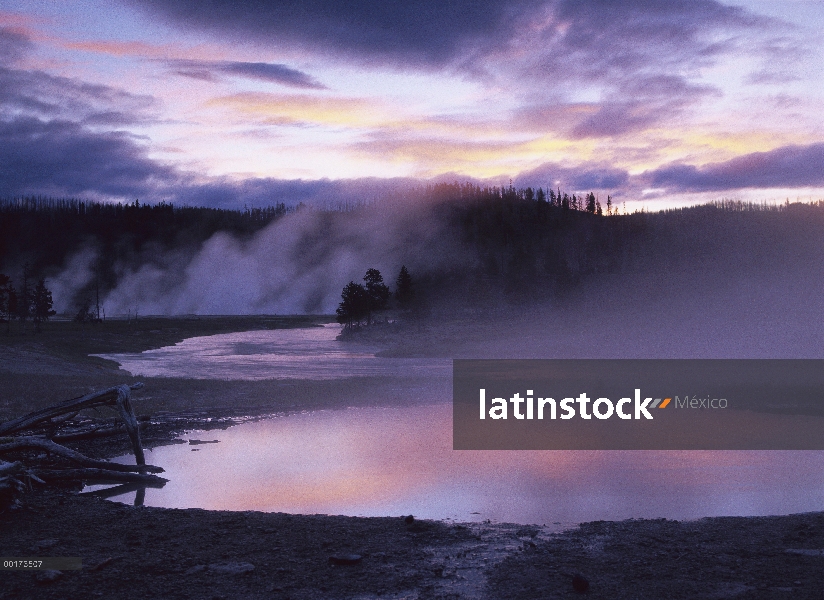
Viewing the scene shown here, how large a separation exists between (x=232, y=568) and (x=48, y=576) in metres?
2.27

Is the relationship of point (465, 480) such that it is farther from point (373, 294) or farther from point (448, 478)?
point (373, 294)

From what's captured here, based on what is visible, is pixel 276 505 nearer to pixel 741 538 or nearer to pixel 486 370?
pixel 741 538

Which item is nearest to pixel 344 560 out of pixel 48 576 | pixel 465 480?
pixel 48 576

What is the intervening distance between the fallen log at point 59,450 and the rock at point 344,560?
304 inches

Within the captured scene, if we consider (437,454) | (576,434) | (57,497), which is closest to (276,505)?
(57,497)

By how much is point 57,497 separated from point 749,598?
1181 cm

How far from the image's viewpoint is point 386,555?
33.1 ft

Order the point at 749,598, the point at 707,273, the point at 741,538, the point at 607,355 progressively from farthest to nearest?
1. the point at 707,273
2. the point at 607,355
3. the point at 741,538
4. the point at 749,598

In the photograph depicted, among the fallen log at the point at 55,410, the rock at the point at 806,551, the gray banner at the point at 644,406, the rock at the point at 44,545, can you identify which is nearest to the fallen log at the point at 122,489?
the fallen log at the point at 55,410

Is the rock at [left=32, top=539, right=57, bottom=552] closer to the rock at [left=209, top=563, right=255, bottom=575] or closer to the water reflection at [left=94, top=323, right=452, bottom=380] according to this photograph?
the rock at [left=209, top=563, right=255, bottom=575]

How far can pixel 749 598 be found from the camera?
8.00 meters

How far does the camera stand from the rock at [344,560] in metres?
9.67

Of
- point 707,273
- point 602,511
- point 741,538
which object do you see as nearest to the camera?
point 741,538

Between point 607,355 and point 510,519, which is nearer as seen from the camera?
point 510,519
